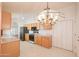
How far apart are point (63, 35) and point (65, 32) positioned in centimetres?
23

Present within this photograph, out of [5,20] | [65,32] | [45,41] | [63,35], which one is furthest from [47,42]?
[5,20]

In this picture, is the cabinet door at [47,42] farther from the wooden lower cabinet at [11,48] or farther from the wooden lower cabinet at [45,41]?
the wooden lower cabinet at [11,48]

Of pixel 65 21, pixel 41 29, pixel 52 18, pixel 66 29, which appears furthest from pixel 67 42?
pixel 52 18

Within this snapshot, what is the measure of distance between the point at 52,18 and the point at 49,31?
4087mm

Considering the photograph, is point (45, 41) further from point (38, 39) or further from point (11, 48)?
point (11, 48)

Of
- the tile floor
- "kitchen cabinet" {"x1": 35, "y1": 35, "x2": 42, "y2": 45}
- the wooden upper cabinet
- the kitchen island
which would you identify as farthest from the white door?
the wooden upper cabinet

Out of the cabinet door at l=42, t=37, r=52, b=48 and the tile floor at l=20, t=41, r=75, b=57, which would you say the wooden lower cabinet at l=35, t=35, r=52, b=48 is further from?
the tile floor at l=20, t=41, r=75, b=57

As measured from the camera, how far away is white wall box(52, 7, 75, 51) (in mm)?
5441

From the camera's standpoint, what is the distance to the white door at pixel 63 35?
18.1 ft

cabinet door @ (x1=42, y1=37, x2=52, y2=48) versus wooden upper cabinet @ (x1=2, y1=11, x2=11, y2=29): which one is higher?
wooden upper cabinet @ (x1=2, y1=11, x2=11, y2=29)

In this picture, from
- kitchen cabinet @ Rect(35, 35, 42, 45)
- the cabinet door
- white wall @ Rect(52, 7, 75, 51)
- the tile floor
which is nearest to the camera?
the tile floor

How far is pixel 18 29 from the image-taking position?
1066 cm

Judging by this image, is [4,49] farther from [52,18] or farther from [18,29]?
[18,29]

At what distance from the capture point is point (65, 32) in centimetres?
580
